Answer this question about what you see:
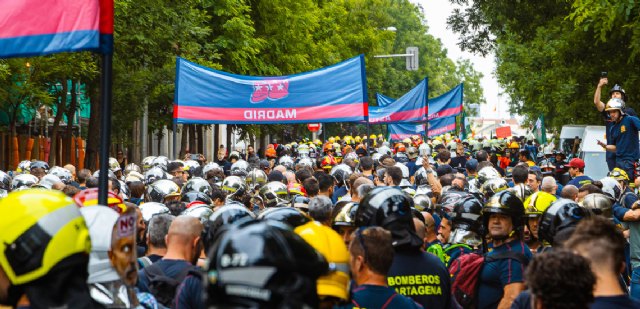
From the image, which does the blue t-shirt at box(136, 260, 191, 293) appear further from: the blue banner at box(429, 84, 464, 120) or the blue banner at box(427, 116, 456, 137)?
the blue banner at box(427, 116, 456, 137)

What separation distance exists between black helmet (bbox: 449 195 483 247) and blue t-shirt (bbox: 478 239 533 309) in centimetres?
104

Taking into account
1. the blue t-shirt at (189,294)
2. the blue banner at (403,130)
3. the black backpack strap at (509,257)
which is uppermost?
the blue banner at (403,130)

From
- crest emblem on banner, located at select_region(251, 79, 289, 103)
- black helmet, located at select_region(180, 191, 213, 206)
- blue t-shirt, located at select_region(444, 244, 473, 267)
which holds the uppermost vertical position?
crest emblem on banner, located at select_region(251, 79, 289, 103)

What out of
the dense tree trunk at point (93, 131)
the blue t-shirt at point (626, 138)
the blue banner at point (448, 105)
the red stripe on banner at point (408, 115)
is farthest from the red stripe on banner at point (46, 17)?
the blue banner at point (448, 105)

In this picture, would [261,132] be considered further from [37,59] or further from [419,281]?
[419,281]

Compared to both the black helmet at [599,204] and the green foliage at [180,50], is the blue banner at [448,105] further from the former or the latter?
the black helmet at [599,204]

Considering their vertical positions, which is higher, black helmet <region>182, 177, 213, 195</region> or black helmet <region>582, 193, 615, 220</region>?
black helmet <region>182, 177, 213, 195</region>

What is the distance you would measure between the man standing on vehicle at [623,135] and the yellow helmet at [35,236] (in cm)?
1284

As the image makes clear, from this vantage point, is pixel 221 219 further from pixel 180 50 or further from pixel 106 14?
pixel 180 50

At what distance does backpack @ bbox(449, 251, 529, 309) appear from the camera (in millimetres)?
6701

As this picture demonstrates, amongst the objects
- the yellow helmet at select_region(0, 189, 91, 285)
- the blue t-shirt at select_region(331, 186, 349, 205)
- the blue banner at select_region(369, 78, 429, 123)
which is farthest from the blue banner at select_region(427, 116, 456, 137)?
the yellow helmet at select_region(0, 189, 91, 285)

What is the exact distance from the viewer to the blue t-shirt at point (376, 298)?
551cm

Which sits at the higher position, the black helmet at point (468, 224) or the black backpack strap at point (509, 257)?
the black helmet at point (468, 224)

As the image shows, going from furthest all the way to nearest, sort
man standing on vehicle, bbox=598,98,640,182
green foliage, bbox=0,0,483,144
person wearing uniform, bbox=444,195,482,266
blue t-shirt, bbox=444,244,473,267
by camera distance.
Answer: green foliage, bbox=0,0,483,144 → man standing on vehicle, bbox=598,98,640,182 → person wearing uniform, bbox=444,195,482,266 → blue t-shirt, bbox=444,244,473,267
